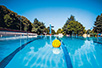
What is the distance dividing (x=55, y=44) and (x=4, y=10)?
30473 mm

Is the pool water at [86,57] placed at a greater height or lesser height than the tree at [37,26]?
lesser

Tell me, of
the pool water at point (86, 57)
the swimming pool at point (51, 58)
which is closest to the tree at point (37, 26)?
the swimming pool at point (51, 58)

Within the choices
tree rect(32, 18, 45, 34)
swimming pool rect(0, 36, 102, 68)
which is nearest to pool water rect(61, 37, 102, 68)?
swimming pool rect(0, 36, 102, 68)

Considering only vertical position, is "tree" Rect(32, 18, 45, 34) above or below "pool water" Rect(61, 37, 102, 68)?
above

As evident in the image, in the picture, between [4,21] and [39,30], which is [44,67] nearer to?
[4,21]

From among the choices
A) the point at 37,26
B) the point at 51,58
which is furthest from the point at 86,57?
the point at 37,26

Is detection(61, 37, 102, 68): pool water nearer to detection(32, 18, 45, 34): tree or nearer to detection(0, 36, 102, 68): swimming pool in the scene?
detection(0, 36, 102, 68): swimming pool

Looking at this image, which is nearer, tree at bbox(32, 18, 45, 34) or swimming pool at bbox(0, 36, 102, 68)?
swimming pool at bbox(0, 36, 102, 68)

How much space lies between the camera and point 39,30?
4672cm

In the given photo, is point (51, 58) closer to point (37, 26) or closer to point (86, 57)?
point (86, 57)

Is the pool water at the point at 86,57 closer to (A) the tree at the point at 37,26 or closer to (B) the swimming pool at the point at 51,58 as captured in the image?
(B) the swimming pool at the point at 51,58

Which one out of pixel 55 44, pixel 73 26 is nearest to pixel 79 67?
pixel 55 44

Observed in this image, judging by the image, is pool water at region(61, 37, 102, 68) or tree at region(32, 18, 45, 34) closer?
pool water at region(61, 37, 102, 68)

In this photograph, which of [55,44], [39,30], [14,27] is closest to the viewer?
[55,44]
